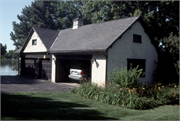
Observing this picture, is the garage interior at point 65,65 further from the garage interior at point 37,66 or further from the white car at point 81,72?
the garage interior at point 37,66

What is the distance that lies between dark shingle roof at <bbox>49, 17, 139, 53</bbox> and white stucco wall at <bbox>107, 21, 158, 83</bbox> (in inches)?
20.2

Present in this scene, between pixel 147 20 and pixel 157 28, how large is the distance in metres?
1.97

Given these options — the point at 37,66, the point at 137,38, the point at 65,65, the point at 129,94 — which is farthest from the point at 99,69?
the point at 37,66

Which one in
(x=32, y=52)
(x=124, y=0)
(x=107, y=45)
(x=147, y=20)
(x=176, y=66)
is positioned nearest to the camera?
(x=107, y=45)

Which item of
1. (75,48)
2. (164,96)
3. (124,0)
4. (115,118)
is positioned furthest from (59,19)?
(115,118)

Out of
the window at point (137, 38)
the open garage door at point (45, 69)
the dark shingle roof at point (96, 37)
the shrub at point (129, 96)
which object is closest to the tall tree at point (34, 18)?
the open garage door at point (45, 69)

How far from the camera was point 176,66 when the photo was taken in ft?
48.1

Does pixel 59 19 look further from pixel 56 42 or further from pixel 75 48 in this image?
pixel 75 48

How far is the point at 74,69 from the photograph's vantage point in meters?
15.5

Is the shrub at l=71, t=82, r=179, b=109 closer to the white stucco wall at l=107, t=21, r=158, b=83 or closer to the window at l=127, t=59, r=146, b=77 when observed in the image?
the white stucco wall at l=107, t=21, r=158, b=83

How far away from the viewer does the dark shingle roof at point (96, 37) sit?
1340 centimetres

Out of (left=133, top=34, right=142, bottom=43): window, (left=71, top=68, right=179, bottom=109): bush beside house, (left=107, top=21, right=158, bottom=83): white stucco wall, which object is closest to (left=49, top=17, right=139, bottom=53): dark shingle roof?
(left=107, top=21, right=158, bottom=83): white stucco wall

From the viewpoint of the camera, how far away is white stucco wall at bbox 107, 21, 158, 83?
13.3 m

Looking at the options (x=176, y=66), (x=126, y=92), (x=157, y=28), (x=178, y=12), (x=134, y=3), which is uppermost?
(x=134, y=3)
